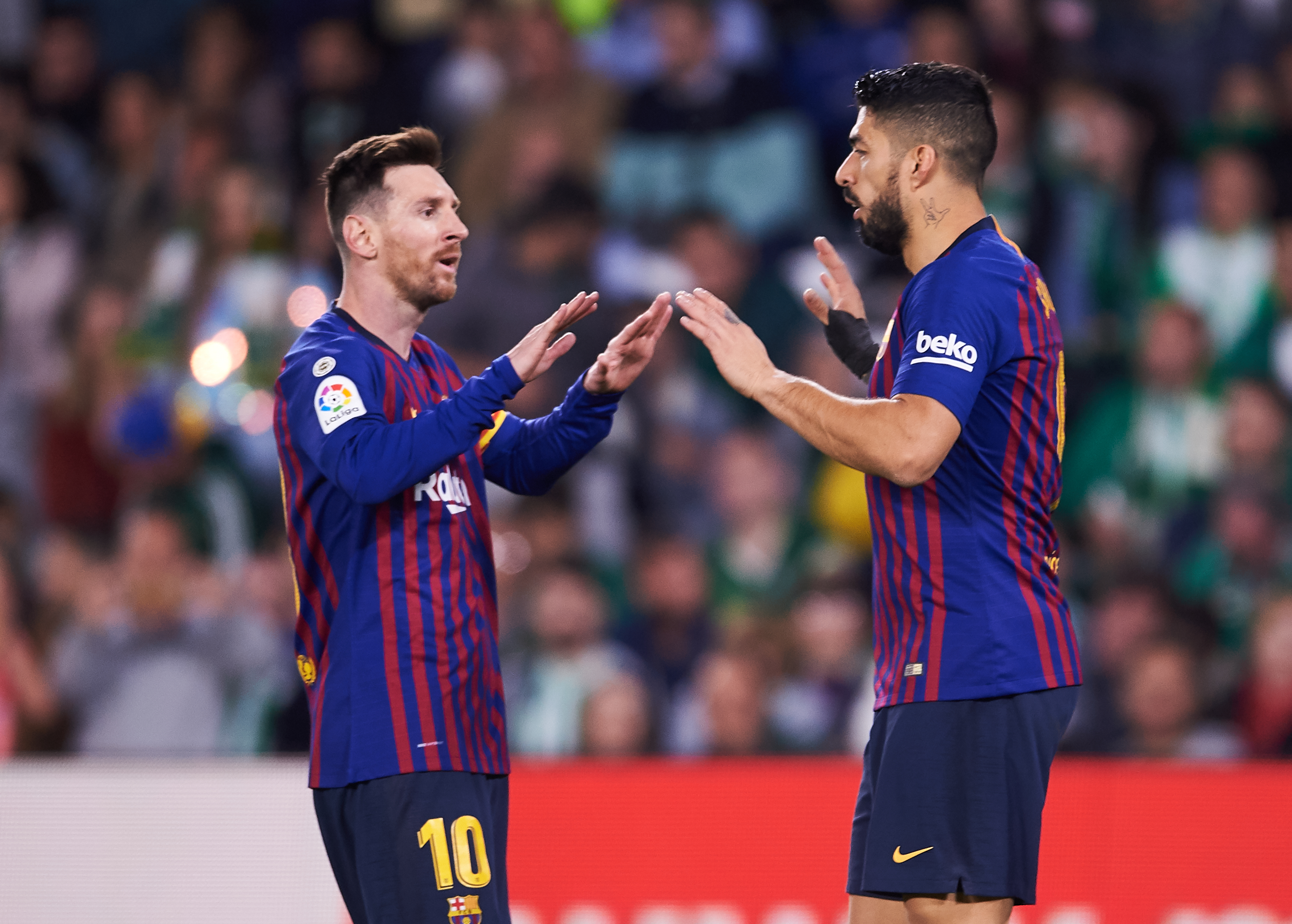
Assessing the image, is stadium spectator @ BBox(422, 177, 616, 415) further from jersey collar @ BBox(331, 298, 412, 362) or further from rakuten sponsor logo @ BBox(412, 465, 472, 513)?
rakuten sponsor logo @ BBox(412, 465, 472, 513)

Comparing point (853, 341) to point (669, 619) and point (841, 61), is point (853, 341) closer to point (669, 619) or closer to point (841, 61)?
point (669, 619)

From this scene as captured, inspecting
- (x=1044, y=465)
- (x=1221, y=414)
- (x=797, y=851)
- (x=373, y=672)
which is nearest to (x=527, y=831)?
(x=797, y=851)

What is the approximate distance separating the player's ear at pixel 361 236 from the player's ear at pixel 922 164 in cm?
151

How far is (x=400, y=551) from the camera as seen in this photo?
4.06 metres

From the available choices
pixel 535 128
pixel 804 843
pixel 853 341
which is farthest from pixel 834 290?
pixel 535 128

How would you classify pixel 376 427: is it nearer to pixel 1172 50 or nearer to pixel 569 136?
pixel 569 136

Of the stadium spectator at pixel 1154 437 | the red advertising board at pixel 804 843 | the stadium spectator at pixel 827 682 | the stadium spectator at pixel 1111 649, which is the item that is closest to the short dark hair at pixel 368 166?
the red advertising board at pixel 804 843

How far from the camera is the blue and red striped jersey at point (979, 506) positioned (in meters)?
3.70

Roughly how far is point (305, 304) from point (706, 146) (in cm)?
269

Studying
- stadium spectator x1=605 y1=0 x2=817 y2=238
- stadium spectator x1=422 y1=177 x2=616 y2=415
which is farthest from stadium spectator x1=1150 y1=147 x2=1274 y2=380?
stadium spectator x1=422 y1=177 x2=616 y2=415

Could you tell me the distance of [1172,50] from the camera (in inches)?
368

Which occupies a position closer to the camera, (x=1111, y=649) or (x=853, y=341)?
(x=853, y=341)

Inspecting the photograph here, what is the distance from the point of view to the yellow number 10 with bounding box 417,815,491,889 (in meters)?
3.86

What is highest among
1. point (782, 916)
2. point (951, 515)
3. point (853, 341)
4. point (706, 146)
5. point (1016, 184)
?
point (706, 146)
